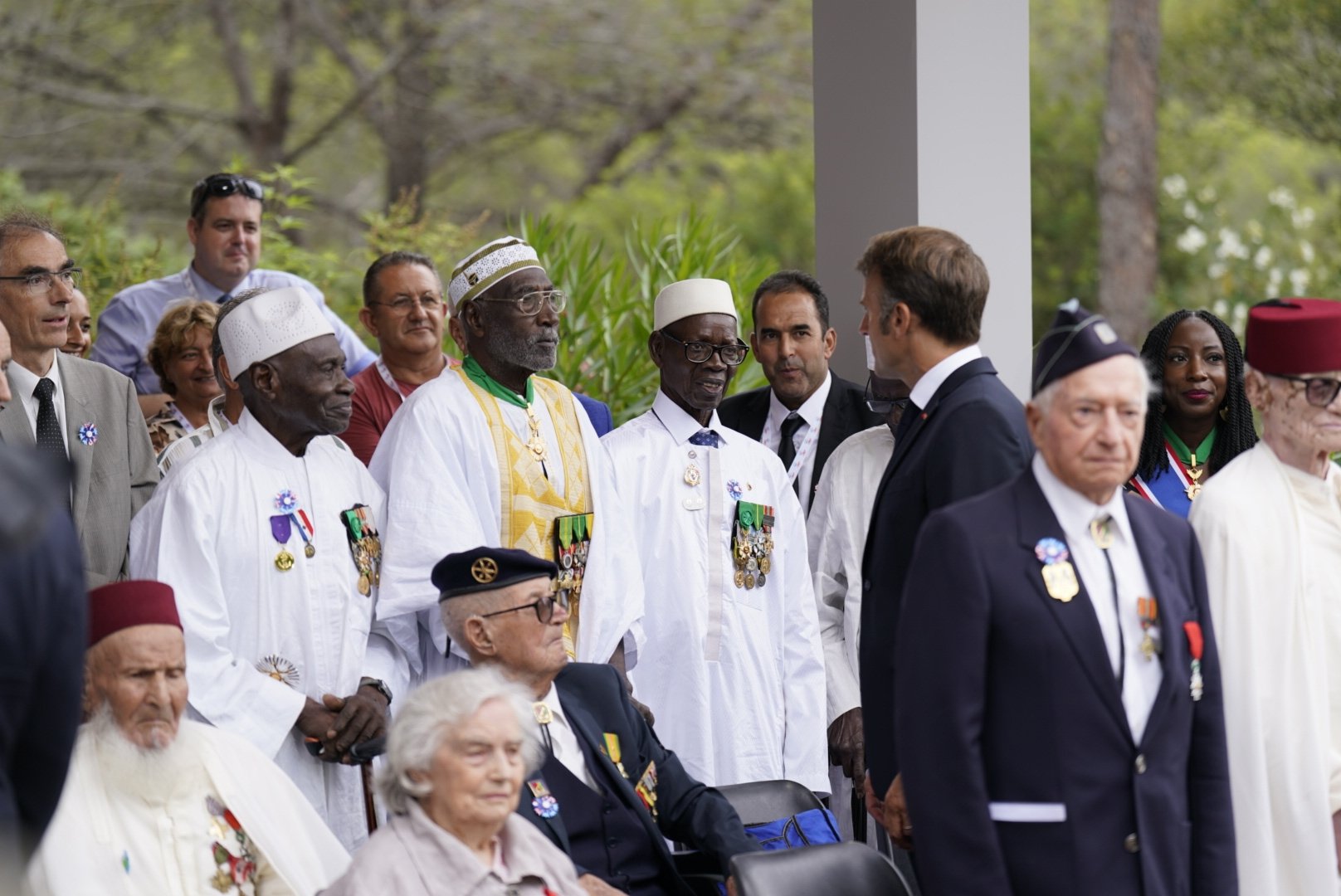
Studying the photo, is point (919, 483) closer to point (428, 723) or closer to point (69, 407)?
point (428, 723)

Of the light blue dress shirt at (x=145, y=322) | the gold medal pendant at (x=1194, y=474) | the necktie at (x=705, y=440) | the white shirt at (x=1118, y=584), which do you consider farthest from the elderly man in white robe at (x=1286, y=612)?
the light blue dress shirt at (x=145, y=322)

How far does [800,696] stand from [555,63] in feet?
51.2

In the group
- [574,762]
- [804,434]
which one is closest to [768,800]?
[574,762]

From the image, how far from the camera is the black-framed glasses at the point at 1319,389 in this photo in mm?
3797

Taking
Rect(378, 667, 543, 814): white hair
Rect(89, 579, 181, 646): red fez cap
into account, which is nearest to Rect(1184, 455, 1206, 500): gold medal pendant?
Rect(378, 667, 543, 814): white hair

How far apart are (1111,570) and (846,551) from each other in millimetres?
2160

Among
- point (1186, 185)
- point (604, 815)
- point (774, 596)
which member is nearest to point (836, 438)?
point (774, 596)

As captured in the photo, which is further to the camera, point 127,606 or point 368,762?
point 368,762

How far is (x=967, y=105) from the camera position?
6.05 meters

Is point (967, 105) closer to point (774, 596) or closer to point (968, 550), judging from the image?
point (774, 596)

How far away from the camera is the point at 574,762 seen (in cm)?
421

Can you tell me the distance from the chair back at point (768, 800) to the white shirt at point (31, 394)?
2.14m

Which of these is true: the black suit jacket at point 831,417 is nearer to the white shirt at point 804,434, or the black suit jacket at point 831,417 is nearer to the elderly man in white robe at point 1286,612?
the white shirt at point 804,434

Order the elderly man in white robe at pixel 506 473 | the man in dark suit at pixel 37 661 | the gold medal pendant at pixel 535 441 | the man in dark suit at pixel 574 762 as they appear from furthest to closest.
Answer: the gold medal pendant at pixel 535 441 → the elderly man in white robe at pixel 506 473 → the man in dark suit at pixel 574 762 → the man in dark suit at pixel 37 661
